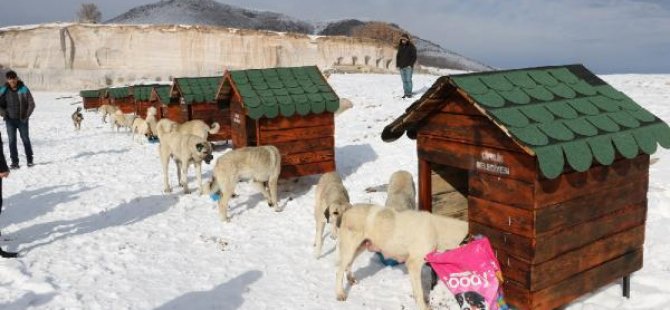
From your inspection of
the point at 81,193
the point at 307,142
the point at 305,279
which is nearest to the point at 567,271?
the point at 305,279

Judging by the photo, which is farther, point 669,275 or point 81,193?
point 81,193

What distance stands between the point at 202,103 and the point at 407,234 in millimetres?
13280

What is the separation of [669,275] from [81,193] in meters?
11.7

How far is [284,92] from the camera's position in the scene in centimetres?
1129

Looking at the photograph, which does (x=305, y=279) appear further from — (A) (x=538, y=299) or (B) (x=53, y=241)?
(B) (x=53, y=241)

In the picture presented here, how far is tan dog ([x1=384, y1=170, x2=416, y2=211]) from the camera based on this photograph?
741 centimetres

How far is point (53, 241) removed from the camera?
826 cm

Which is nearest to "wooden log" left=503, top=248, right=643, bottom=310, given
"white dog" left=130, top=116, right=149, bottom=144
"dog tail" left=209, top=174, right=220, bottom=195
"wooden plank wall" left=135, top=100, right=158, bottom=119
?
"dog tail" left=209, top=174, right=220, bottom=195

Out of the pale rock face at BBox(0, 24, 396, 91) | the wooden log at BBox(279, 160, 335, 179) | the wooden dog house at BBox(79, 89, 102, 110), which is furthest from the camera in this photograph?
the pale rock face at BBox(0, 24, 396, 91)

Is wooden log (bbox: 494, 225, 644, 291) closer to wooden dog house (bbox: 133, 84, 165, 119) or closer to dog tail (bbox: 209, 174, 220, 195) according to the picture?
dog tail (bbox: 209, 174, 220, 195)

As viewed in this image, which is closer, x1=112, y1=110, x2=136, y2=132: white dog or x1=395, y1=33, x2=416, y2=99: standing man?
x1=395, y1=33, x2=416, y2=99: standing man

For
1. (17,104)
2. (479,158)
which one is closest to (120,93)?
(17,104)

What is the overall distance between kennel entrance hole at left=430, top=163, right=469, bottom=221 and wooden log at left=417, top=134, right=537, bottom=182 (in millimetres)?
923

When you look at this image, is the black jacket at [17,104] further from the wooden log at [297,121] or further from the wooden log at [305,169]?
the wooden log at [305,169]
